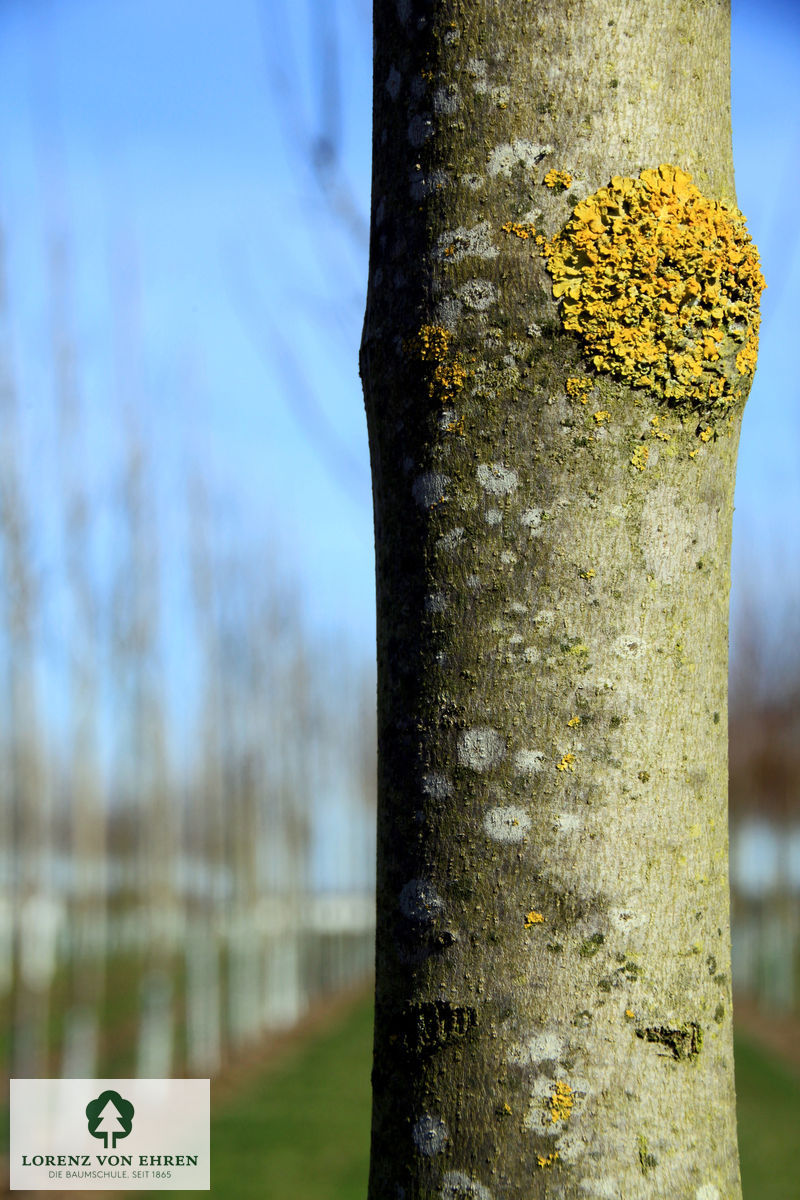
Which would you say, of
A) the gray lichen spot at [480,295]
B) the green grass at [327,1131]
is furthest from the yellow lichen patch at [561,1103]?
the green grass at [327,1131]

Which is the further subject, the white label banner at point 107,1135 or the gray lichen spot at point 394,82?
the white label banner at point 107,1135

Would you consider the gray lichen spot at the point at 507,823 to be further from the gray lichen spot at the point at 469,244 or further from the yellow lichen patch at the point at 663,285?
the gray lichen spot at the point at 469,244

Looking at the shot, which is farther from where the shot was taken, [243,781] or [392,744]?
[243,781]

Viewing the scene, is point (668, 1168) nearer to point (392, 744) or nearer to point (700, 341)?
point (392, 744)

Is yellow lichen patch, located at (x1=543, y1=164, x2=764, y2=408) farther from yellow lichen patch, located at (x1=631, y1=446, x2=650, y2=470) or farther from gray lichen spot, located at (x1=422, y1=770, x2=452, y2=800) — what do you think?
gray lichen spot, located at (x1=422, y1=770, x2=452, y2=800)

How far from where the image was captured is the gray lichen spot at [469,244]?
113cm

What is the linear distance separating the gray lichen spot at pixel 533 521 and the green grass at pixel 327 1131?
8.85 metres

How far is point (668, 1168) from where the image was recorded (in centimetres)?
100

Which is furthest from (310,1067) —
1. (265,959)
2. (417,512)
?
(417,512)

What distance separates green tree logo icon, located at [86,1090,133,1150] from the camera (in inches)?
249

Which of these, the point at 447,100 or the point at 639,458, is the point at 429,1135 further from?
the point at 447,100

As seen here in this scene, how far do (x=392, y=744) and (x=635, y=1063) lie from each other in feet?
1.32

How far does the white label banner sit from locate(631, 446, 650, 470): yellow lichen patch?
192 inches

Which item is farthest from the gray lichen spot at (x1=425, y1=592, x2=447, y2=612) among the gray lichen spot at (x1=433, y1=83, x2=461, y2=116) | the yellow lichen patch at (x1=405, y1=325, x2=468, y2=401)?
the gray lichen spot at (x1=433, y1=83, x2=461, y2=116)
